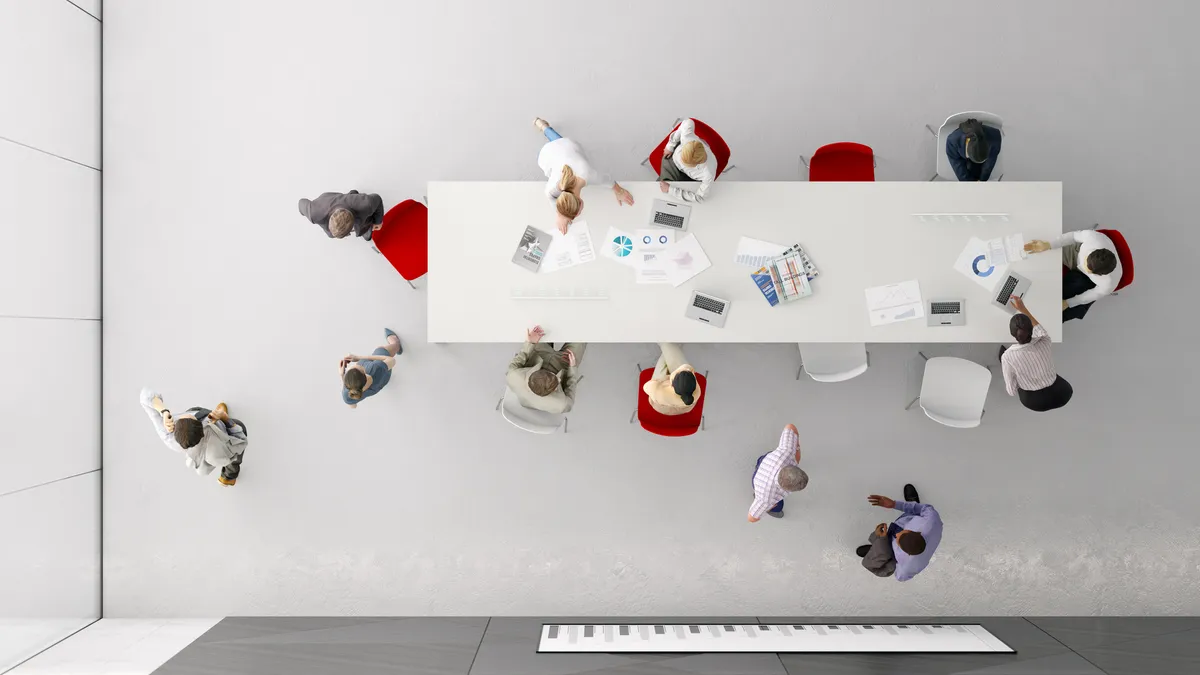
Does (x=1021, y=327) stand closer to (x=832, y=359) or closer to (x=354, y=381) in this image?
(x=832, y=359)

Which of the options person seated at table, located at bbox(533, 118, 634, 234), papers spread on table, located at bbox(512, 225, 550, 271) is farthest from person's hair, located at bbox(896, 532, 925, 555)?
papers spread on table, located at bbox(512, 225, 550, 271)

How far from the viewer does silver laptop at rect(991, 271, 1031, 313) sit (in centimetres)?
297

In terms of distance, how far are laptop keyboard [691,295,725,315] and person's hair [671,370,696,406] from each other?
29 centimetres

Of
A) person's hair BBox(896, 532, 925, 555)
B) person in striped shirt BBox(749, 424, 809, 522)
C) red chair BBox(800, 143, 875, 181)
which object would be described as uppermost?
red chair BBox(800, 143, 875, 181)

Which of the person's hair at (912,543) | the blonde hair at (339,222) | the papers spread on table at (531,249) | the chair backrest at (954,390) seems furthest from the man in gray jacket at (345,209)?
the person's hair at (912,543)

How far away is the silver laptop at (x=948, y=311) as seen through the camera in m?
2.98

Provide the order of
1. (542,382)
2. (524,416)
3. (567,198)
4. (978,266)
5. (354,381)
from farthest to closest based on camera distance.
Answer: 1. (524,416)
2. (354,381)
3. (542,382)
4. (978,266)
5. (567,198)

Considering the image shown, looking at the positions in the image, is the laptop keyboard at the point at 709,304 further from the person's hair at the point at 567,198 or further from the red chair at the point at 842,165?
the red chair at the point at 842,165

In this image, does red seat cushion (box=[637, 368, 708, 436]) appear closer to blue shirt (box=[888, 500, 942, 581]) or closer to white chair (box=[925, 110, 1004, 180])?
blue shirt (box=[888, 500, 942, 581])

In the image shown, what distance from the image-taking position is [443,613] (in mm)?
3645

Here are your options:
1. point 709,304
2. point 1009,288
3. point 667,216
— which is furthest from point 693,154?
point 1009,288

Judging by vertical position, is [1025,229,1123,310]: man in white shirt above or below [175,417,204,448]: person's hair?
above

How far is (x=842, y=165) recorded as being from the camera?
3.35m

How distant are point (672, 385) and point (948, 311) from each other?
1.24 m
